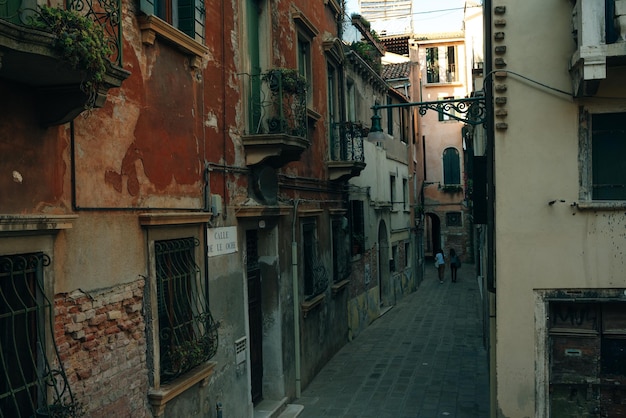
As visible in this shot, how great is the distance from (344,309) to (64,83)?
11897 mm

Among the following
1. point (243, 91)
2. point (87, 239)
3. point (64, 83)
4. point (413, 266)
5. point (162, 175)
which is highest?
point (243, 91)

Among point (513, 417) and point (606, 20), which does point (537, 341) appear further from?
point (606, 20)

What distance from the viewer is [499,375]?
7848 millimetres

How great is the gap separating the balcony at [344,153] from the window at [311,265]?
1942mm

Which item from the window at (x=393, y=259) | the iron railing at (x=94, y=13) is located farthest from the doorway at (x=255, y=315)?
the window at (x=393, y=259)

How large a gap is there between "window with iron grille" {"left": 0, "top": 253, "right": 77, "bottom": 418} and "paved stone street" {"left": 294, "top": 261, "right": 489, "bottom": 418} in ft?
20.4

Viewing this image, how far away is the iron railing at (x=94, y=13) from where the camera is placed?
4.21 meters

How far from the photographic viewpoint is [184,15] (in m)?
7.58

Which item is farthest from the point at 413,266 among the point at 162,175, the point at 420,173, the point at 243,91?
the point at 162,175

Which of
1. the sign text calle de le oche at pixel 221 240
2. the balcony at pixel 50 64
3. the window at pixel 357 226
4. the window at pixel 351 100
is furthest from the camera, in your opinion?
the window at pixel 351 100

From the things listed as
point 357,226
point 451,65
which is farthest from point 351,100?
point 451,65

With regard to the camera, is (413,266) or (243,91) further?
(413,266)

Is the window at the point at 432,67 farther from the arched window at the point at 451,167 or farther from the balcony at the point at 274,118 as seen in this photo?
the balcony at the point at 274,118

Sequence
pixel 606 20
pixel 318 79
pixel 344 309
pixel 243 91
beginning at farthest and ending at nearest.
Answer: pixel 344 309
pixel 318 79
pixel 243 91
pixel 606 20
